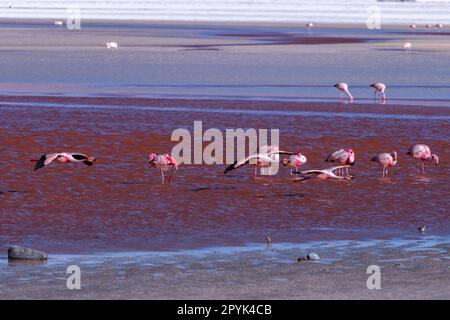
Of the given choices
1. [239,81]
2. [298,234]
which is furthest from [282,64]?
[298,234]

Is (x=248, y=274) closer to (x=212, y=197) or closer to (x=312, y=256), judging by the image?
(x=312, y=256)

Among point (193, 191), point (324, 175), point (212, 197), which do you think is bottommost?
point (212, 197)

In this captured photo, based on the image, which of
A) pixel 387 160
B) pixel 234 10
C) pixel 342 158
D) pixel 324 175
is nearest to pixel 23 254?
pixel 324 175

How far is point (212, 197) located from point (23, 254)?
4.31 metres

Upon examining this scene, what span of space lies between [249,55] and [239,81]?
1417cm

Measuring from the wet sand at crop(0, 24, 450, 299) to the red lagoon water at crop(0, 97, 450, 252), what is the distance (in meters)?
0.03

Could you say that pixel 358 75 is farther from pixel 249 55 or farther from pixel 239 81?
pixel 249 55

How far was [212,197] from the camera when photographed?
1536 centimetres

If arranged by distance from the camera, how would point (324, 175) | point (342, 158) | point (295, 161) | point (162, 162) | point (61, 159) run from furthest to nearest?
1. point (342, 158)
2. point (295, 161)
3. point (162, 162)
4. point (61, 159)
5. point (324, 175)

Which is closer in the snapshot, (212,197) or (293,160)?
(212,197)

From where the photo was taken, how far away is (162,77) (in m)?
38.4

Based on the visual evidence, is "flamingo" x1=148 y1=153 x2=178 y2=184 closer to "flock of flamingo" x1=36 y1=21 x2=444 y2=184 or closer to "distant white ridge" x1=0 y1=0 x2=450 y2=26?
"flock of flamingo" x1=36 y1=21 x2=444 y2=184

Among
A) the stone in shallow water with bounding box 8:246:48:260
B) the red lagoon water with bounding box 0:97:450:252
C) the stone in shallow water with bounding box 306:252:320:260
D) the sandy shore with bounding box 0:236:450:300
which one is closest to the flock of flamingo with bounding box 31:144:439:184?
the red lagoon water with bounding box 0:97:450:252
